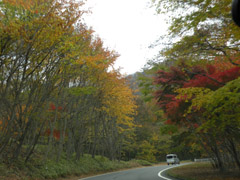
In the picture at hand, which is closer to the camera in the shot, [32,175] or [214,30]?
[214,30]

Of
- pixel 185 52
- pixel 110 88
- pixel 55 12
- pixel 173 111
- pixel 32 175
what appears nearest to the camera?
pixel 185 52

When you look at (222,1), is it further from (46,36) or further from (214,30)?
(46,36)

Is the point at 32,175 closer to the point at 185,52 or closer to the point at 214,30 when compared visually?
the point at 185,52

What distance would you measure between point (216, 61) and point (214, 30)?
1966 mm

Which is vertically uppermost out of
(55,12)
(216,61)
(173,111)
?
(55,12)

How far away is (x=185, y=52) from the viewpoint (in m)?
8.64

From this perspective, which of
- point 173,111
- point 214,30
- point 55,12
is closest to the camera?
point 214,30

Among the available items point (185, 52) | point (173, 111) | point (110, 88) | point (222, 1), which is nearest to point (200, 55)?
point (185, 52)

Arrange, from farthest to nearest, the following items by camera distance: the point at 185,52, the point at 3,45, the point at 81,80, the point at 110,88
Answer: the point at 110,88
the point at 81,80
the point at 3,45
the point at 185,52

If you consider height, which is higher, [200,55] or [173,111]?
[200,55]

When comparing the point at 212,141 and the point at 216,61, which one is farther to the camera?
the point at 212,141

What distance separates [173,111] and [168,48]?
4103 millimetres

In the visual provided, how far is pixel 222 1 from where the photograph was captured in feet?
21.5

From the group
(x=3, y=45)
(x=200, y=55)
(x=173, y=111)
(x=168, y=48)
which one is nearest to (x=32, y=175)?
(x=3, y=45)
